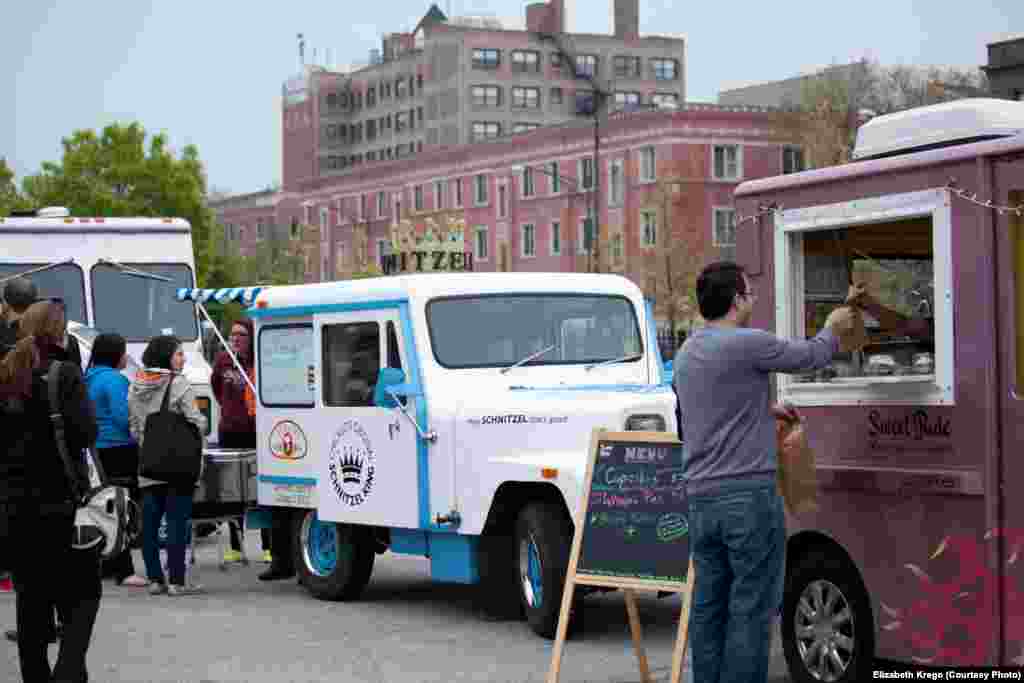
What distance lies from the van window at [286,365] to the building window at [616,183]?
6408 centimetres

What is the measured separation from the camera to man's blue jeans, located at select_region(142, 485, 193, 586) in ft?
43.8

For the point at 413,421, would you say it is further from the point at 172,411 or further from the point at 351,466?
the point at 172,411

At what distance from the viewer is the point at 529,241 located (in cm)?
8562

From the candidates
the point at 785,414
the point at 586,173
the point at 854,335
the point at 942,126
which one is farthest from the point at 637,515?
the point at 586,173

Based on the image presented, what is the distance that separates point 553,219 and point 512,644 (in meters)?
72.4

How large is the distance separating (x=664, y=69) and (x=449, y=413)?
120 meters

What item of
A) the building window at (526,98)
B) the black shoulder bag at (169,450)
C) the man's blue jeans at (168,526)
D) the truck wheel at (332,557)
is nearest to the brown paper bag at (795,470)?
the truck wheel at (332,557)

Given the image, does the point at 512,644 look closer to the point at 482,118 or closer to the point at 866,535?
the point at 866,535

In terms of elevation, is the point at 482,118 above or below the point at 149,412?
above

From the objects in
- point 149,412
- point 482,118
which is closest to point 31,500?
point 149,412

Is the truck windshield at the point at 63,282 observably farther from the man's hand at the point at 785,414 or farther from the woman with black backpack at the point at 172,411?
the man's hand at the point at 785,414

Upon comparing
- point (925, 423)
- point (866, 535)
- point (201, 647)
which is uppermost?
point (925, 423)

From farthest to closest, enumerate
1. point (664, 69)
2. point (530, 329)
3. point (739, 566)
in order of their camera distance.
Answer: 1. point (664, 69)
2. point (530, 329)
3. point (739, 566)

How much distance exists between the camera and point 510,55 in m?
121
